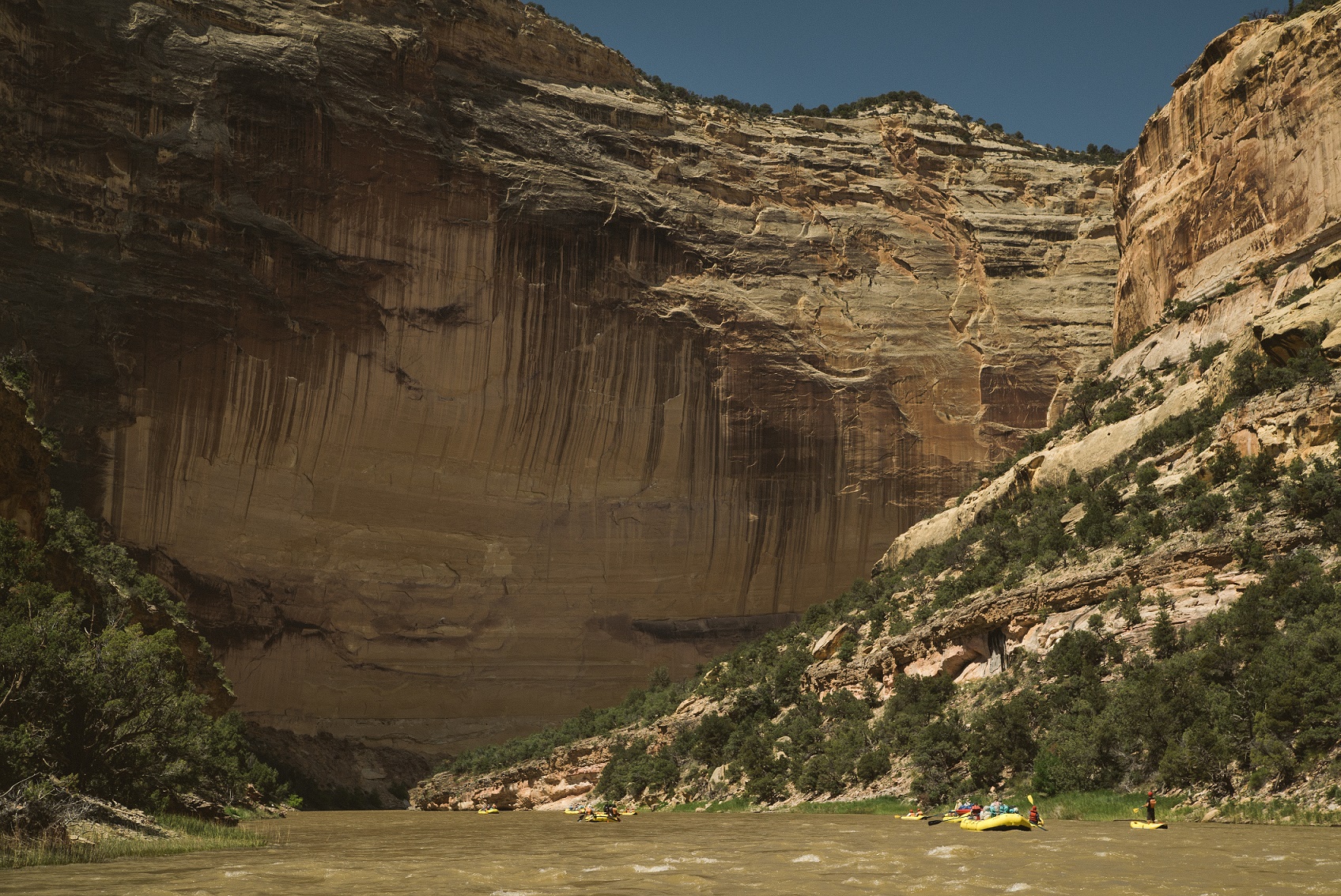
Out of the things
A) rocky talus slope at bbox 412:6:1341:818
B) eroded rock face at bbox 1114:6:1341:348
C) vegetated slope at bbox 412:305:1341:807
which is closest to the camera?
vegetated slope at bbox 412:305:1341:807

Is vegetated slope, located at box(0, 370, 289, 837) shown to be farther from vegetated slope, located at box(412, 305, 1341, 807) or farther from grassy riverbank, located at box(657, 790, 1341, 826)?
vegetated slope, located at box(412, 305, 1341, 807)

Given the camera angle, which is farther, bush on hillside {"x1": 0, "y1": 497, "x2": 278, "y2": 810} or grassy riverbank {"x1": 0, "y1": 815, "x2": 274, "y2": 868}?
bush on hillside {"x1": 0, "y1": 497, "x2": 278, "y2": 810}

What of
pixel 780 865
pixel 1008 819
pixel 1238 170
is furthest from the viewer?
pixel 1238 170

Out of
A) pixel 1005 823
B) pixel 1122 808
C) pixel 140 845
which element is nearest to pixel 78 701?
pixel 140 845

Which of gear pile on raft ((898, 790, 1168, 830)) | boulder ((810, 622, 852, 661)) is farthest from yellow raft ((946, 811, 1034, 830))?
boulder ((810, 622, 852, 661))

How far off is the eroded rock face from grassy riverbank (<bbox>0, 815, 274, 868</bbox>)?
88.6ft

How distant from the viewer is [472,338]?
1834 inches

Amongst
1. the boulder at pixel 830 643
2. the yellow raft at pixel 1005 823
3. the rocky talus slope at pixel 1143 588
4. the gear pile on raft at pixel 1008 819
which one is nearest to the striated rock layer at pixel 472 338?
the rocky talus slope at pixel 1143 588

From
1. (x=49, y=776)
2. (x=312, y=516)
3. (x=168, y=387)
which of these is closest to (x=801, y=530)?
(x=312, y=516)

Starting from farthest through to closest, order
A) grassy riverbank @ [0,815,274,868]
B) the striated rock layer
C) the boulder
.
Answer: the striated rock layer, the boulder, grassy riverbank @ [0,815,274,868]

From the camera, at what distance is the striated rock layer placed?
41750mm

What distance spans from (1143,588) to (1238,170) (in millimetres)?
17417

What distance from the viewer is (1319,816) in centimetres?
1698

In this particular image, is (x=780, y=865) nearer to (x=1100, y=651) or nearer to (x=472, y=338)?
(x=1100, y=651)
